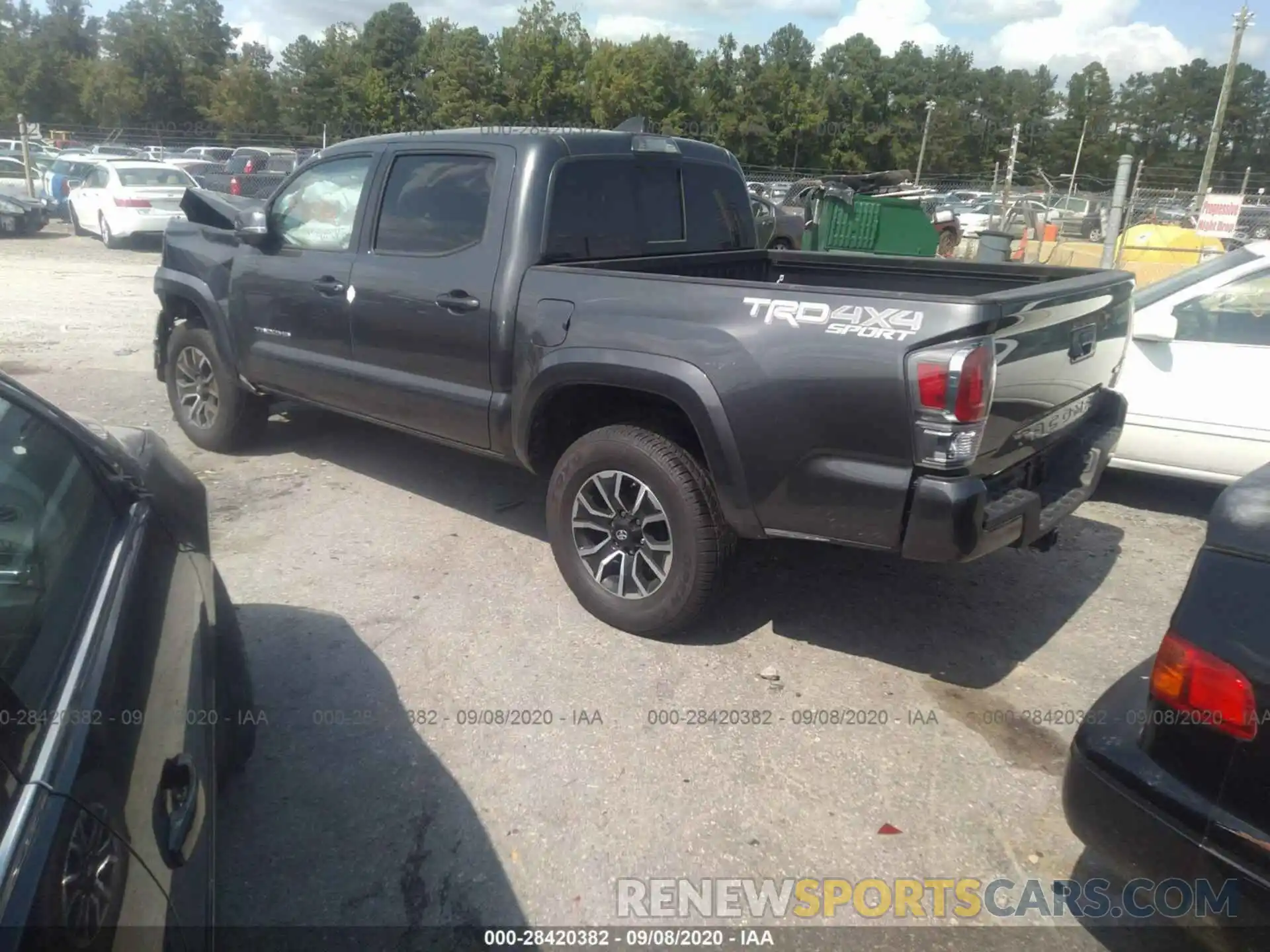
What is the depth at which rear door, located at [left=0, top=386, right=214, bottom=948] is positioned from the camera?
4.70ft

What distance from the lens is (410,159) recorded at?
4664 mm

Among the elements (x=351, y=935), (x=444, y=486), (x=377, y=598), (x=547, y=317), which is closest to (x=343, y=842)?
(x=351, y=935)

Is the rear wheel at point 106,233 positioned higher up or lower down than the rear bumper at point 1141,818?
lower down

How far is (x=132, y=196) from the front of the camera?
56.2ft

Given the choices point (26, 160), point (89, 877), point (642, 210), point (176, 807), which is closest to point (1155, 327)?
point (642, 210)

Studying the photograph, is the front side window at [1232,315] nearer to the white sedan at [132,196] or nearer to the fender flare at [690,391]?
the fender flare at [690,391]

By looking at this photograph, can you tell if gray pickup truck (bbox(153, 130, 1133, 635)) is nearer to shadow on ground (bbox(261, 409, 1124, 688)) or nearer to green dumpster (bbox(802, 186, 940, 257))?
shadow on ground (bbox(261, 409, 1124, 688))

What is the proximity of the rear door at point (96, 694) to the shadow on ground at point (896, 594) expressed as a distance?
2.29 metres

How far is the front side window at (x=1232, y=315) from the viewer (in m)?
5.19

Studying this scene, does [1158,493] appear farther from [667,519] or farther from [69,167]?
[69,167]

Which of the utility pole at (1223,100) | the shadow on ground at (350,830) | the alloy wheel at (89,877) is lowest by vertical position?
the shadow on ground at (350,830)

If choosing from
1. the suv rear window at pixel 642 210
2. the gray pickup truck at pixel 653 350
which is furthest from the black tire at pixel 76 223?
the suv rear window at pixel 642 210

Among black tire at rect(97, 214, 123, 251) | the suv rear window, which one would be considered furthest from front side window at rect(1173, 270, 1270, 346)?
black tire at rect(97, 214, 123, 251)

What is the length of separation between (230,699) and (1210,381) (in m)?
5.15
